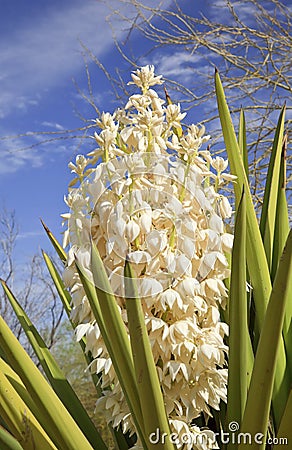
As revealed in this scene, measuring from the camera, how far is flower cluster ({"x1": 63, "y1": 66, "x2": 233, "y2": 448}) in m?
0.70

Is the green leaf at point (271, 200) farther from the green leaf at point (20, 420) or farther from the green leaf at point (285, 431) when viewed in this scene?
the green leaf at point (20, 420)

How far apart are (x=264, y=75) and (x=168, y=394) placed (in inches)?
79.7

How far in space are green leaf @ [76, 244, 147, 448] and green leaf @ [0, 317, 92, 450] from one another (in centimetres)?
8

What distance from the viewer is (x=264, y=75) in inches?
99.1

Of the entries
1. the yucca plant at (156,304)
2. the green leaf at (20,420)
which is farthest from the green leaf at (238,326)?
the green leaf at (20,420)

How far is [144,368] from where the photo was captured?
2.01 feet

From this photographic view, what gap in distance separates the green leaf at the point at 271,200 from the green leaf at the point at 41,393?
47cm

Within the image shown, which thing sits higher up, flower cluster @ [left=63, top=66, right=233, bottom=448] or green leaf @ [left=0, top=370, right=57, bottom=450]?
flower cluster @ [left=63, top=66, right=233, bottom=448]

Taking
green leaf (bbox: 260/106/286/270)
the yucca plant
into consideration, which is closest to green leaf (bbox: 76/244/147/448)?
the yucca plant

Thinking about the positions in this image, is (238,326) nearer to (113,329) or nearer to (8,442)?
(113,329)

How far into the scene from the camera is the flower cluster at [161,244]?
699mm

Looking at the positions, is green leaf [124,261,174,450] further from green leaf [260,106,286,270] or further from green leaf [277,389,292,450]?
green leaf [260,106,286,270]

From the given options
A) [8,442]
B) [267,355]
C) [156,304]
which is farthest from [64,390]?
[267,355]

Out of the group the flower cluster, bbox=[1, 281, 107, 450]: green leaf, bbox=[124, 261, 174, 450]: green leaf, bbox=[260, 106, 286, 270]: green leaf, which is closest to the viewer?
bbox=[124, 261, 174, 450]: green leaf
